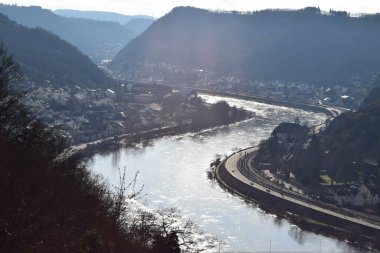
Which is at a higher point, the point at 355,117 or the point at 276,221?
the point at 355,117

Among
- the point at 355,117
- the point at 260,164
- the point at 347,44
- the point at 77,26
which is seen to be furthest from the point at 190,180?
the point at 77,26

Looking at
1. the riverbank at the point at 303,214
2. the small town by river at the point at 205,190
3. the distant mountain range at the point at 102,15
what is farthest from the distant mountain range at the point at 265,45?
the distant mountain range at the point at 102,15

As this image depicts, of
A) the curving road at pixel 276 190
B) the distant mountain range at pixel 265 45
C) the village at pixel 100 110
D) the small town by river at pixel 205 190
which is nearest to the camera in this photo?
the small town by river at pixel 205 190

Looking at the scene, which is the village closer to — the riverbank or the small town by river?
the small town by river

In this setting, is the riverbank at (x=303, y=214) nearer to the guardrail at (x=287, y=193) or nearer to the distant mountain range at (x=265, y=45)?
the guardrail at (x=287, y=193)

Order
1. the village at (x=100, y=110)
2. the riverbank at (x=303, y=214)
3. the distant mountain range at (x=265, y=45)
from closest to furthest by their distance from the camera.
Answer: the riverbank at (x=303, y=214) < the village at (x=100, y=110) < the distant mountain range at (x=265, y=45)

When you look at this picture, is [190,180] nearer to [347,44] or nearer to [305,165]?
[305,165]

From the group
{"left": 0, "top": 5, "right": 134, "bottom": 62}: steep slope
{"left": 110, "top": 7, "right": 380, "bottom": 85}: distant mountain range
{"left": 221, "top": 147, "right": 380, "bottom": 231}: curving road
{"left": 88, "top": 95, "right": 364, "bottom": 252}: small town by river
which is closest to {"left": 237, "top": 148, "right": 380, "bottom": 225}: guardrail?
{"left": 221, "top": 147, "right": 380, "bottom": 231}: curving road
